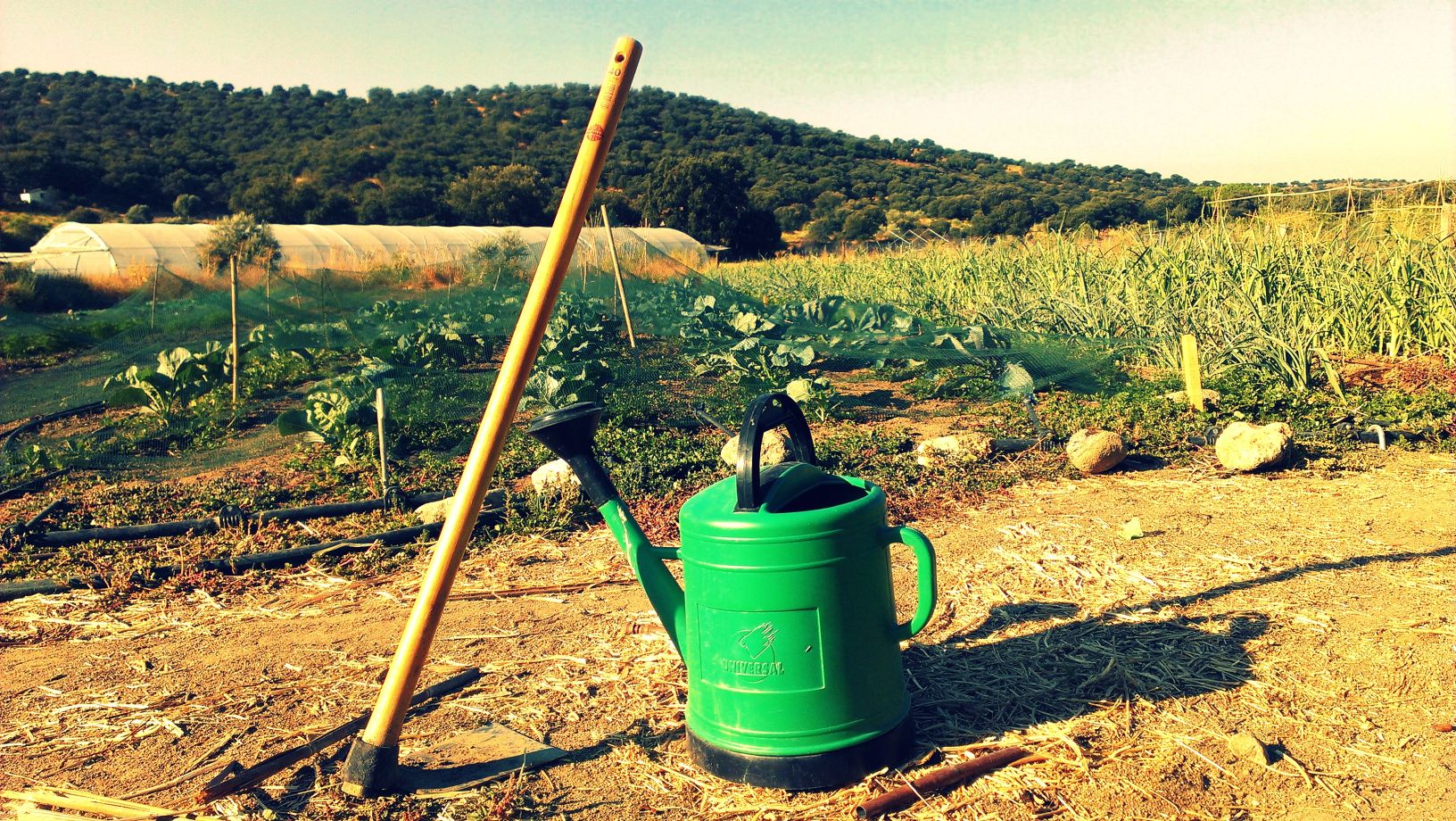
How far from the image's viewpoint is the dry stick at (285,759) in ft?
7.71

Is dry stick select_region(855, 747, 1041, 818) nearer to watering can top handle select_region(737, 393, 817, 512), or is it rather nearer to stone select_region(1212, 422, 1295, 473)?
watering can top handle select_region(737, 393, 817, 512)

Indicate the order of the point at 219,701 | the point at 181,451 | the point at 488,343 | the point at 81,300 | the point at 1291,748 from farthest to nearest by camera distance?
the point at 81,300 → the point at 488,343 → the point at 181,451 → the point at 219,701 → the point at 1291,748

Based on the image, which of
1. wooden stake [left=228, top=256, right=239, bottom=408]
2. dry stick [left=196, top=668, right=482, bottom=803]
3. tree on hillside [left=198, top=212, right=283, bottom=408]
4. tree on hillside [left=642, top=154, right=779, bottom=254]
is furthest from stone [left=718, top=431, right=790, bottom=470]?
tree on hillside [left=642, top=154, right=779, bottom=254]

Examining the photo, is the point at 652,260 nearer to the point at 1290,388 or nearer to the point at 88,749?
the point at 1290,388

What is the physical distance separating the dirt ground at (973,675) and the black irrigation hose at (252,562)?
0.29 feet

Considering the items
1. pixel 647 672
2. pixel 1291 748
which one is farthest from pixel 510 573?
pixel 1291 748

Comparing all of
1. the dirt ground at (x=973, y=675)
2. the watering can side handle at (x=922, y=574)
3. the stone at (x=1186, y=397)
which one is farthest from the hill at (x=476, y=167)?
the watering can side handle at (x=922, y=574)

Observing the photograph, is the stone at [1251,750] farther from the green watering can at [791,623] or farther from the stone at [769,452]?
the stone at [769,452]

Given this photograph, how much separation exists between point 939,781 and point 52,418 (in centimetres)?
808

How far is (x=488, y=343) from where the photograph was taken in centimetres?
981

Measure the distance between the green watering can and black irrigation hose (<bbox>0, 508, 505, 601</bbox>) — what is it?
255 cm

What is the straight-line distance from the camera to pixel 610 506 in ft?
8.46

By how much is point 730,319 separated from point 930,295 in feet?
9.42

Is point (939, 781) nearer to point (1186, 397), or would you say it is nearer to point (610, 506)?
point (610, 506)
